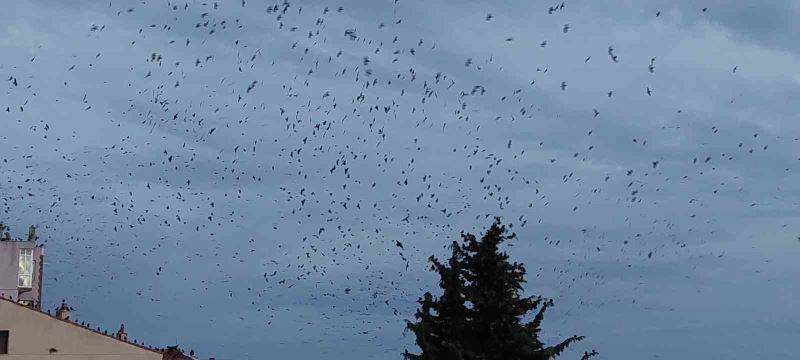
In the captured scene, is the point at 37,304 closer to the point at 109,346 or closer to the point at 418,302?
the point at 109,346

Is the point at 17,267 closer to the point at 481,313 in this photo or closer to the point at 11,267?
the point at 11,267

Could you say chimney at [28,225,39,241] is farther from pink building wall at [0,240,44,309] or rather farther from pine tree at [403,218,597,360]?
pine tree at [403,218,597,360]

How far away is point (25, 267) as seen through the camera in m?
68.6

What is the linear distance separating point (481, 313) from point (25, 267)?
121 feet

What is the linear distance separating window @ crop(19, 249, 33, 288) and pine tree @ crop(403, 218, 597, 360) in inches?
1329

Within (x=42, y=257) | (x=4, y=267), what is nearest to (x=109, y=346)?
(x=4, y=267)

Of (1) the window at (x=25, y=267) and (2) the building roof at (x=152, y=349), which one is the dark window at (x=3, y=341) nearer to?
(2) the building roof at (x=152, y=349)

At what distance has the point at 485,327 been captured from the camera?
41062 mm

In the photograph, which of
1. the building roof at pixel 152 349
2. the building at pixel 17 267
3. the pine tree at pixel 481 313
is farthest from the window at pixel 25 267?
the pine tree at pixel 481 313

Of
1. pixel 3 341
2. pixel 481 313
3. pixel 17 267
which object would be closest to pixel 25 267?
pixel 17 267

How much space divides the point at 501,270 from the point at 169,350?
29499 millimetres

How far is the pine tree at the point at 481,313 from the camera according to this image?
1597 inches

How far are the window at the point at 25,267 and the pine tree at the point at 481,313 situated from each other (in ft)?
111

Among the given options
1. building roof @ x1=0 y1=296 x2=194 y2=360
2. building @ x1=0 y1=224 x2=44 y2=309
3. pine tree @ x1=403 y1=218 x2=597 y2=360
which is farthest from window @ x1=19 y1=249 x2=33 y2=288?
pine tree @ x1=403 y1=218 x2=597 y2=360
